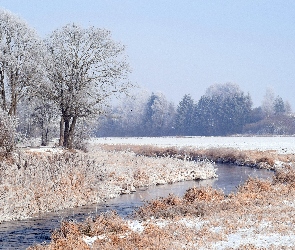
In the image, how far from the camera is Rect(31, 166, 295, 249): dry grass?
12.7 m

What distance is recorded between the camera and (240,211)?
17.0 meters

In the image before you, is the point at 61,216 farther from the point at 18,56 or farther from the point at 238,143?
the point at 238,143

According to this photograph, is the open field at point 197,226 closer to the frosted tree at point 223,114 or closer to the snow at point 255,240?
the snow at point 255,240

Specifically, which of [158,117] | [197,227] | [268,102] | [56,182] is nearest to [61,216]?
[56,182]

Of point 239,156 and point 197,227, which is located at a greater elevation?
point 239,156

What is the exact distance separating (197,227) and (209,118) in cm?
11355

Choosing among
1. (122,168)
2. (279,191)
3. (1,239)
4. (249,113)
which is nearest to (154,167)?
(122,168)

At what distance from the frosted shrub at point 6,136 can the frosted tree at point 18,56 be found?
8173 mm

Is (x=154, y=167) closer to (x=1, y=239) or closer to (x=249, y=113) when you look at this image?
(x=1, y=239)

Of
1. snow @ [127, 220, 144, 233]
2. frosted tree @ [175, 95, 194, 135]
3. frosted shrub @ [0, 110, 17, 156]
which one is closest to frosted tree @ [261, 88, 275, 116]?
frosted tree @ [175, 95, 194, 135]

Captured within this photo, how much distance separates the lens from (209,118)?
417 feet

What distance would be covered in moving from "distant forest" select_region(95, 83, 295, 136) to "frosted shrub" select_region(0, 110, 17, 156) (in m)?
94.7

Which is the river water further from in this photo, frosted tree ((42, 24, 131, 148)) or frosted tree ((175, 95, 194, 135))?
frosted tree ((175, 95, 194, 135))

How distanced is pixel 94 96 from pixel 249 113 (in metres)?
94.5
